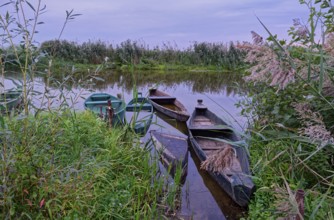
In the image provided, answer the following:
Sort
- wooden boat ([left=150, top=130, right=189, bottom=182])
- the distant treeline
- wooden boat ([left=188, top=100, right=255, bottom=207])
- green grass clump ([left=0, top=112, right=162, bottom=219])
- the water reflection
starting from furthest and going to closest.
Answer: the distant treeline
the water reflection
wooden boat ([left=150, top=130, right=189, bottom=182])
green grass clump ([left=0, top=112, right=162, bottom=219])
wooden boat ([left=188, top=100, right=255, bottom=207])

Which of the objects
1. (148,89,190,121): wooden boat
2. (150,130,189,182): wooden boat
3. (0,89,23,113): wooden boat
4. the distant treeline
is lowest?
(150,130,189,182): wooden boat

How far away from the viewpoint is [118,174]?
346 centimetres

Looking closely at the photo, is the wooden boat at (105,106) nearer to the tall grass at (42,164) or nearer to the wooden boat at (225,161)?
the wooden boat at (225,161)

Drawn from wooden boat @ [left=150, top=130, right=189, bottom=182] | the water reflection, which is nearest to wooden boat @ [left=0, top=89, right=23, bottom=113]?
wooden boat @ [left=150, top=130, right=189, bottom=182]

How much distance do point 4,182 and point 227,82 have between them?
49.2ft

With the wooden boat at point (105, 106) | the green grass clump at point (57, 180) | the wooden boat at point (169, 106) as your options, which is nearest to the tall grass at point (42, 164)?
the green grass clump at point (57, 180)

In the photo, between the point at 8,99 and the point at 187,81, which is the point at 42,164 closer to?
the point at 8,99

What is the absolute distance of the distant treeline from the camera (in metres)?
21.1

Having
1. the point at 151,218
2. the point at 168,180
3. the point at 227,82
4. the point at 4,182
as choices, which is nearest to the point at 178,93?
the point at 227,82

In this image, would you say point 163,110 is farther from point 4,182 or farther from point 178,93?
point 4,182

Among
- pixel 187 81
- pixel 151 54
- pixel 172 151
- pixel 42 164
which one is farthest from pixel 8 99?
pixel 151 54

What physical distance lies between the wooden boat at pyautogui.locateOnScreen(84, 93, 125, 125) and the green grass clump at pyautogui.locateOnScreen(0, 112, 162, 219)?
139 centimetres

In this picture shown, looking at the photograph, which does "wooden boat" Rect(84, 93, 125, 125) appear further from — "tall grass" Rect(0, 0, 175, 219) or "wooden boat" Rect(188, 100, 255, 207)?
"tall grass" Rect(0, 0, 175, 219)

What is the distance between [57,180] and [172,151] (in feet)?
9.97
